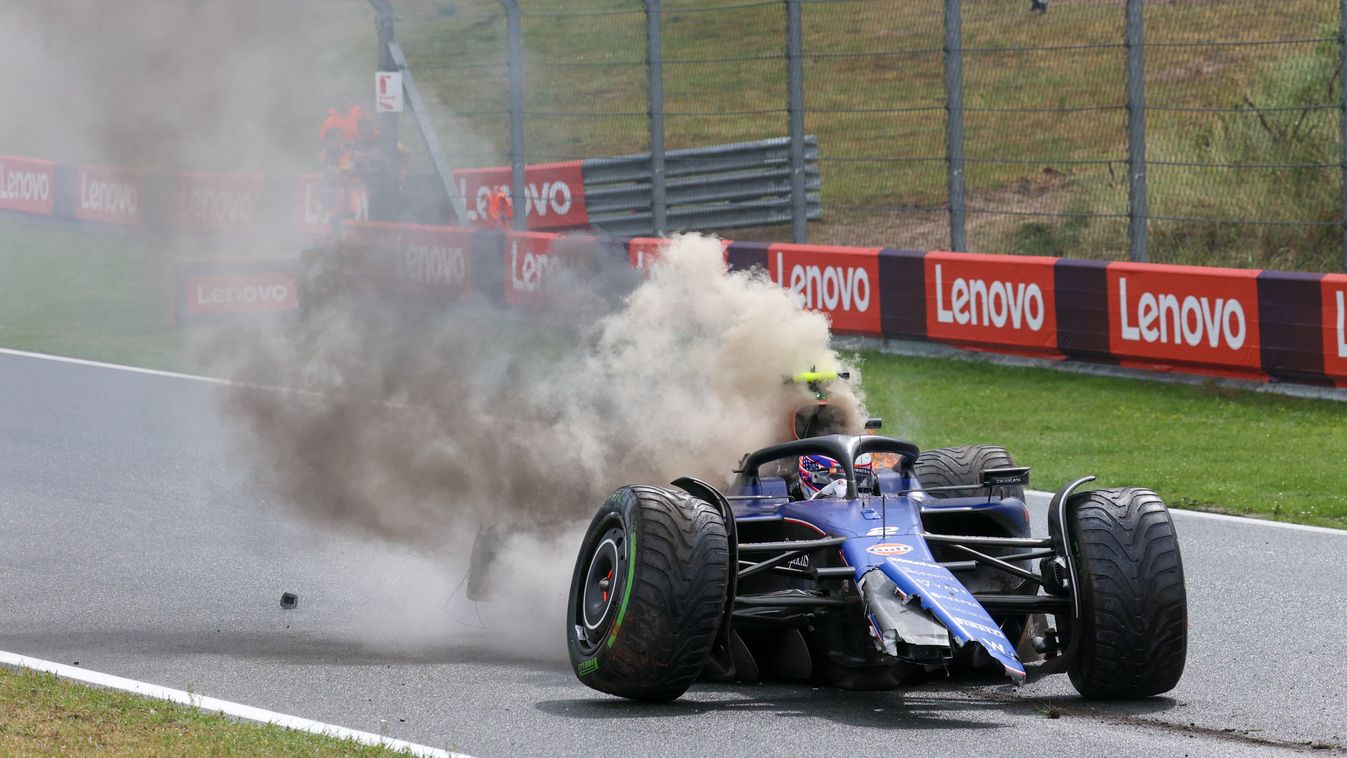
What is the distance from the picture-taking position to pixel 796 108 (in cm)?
1908

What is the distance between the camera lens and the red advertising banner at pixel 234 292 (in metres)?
20.1

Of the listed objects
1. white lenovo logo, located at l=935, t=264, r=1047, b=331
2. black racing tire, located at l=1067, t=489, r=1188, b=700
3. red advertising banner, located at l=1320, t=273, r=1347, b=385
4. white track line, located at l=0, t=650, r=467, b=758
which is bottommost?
white track line, located at l=0, t=650, r=467, b=758

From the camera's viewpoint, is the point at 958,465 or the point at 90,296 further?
the point at 90,296

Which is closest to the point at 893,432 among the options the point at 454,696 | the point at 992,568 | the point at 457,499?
the point at 457,499

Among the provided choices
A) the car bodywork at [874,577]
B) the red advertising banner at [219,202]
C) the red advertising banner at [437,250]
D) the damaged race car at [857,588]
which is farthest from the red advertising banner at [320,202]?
the damaged race car at [857,588]

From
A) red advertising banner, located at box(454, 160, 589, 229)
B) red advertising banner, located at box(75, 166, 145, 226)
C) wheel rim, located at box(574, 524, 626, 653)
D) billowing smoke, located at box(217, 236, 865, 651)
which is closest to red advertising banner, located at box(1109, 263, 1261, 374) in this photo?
billowing smoke, located at box(217, 236, 865, 651)

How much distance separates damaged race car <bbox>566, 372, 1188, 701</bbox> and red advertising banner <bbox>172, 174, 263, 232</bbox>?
8406 mm

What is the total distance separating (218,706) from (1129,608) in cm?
368

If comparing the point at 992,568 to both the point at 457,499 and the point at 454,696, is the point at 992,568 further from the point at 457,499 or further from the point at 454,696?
the point at 457,499

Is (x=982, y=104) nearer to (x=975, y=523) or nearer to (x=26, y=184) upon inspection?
(x=975, y=523)

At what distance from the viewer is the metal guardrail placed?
2277cm

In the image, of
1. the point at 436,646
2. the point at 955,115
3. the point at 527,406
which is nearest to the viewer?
the point at 436,646

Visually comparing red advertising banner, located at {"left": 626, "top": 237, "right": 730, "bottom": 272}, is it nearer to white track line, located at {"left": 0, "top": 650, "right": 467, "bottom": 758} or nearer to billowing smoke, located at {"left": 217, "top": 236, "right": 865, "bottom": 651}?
billowing smoke, located at {"left": 217, "top": 236, "right": 865, "bottom": 651}

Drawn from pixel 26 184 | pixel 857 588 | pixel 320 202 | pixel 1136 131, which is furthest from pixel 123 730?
pixel 26 184
